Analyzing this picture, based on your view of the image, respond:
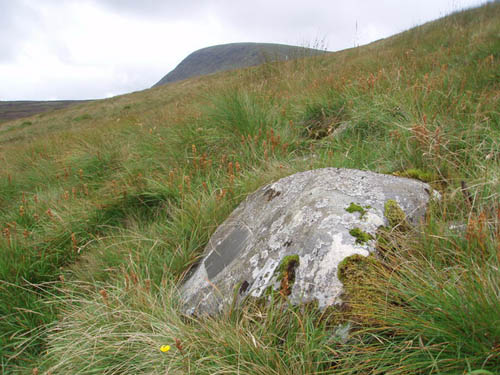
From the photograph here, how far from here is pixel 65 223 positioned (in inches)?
111

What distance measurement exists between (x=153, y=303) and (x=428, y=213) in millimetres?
1427

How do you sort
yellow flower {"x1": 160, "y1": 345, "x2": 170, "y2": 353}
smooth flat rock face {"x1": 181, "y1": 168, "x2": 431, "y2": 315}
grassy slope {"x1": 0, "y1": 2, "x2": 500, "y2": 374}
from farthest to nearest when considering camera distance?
1. smooth flat rock face {"x1": 181, "y1": 168, "x2": 431, "y2": 315}
2. yellow flower {"x1": 160, "y1": 345, "x2": 170, "y2": 353}
3. grassy slope {"x1": 0, "y1": 2, "x2": 500, "y2": 374}

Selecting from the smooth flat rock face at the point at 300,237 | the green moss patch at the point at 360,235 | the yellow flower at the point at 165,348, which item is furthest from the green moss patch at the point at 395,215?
the yellow flower at the point at 165,348

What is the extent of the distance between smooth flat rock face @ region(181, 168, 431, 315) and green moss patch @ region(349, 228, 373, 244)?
12mm

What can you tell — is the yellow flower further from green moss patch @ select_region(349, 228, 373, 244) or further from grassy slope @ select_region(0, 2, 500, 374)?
green moss patch @ select_region(349, 228, 373, 244)

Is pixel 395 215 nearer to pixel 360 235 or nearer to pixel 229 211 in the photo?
pixel 360 235

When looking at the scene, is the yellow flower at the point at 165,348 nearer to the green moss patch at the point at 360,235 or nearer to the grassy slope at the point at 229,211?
the grassy slope at the point at 229,211

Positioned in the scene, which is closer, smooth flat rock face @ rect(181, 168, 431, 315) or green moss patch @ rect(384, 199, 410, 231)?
smooth flat rock face @ rect(181, 168, 431, 315)

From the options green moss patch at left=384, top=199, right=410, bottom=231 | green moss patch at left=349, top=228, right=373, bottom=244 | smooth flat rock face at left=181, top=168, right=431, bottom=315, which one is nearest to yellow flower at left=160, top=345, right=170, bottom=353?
smooth flat rock face at left=181, top=168, right=431, bottom=315

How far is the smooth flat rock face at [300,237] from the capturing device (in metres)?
1.37

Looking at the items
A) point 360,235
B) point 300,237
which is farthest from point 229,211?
point 360,235

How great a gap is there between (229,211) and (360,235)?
4.08 ft

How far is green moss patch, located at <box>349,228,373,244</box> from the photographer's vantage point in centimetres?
141

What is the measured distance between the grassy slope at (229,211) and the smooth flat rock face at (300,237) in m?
0.09
